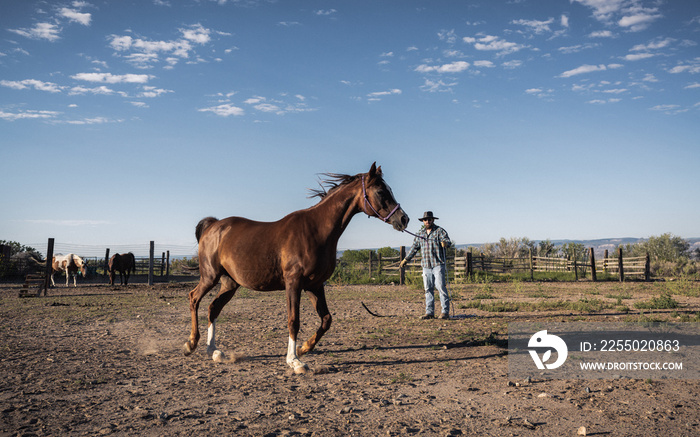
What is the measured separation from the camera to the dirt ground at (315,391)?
367cm

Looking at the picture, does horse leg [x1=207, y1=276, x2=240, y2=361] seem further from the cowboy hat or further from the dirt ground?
the cowboy hat

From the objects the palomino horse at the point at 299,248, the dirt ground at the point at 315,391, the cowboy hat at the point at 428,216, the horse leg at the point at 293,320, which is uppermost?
the cowboy hat at the point at 428,216

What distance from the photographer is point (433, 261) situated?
1037 cm

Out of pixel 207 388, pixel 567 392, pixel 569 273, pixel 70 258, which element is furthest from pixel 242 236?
pixel 569 273

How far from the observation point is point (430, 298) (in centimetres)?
1034

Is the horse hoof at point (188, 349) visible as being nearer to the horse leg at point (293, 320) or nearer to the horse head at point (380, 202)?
the horse leg at point (293, 320)

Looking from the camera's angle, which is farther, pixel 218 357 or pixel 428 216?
pixel 428 216

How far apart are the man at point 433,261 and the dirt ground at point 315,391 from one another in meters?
1.87

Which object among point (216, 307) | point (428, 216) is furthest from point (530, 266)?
point (216, 307)

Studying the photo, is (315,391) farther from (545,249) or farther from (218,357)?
(545,249)

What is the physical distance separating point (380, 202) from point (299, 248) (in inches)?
47.9

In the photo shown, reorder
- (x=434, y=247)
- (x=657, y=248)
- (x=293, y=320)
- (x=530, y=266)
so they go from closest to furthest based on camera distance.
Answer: (x=293, y=320) → (x=434, y=247) → (x=530, y=266) → (x=657, y=248)

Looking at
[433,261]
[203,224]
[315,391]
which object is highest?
[203,224]

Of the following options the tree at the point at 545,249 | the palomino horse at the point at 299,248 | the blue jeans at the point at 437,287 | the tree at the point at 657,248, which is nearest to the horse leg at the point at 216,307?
the palomino horse at the point at 299,248
